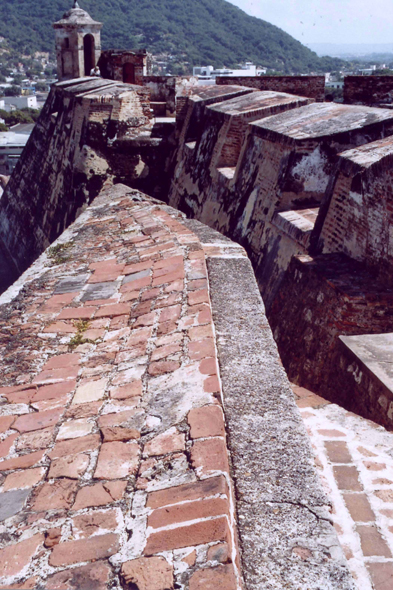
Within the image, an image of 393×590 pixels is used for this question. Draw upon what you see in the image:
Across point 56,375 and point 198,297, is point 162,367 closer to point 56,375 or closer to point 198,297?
point 56,375

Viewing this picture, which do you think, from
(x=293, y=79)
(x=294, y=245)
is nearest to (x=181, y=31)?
(x=293, y=79)

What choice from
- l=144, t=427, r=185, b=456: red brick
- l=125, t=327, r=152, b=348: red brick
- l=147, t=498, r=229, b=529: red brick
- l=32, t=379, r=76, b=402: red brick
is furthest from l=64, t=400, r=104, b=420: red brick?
l=147, t=498, r=229, b=529: red brick

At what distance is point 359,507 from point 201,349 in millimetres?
975

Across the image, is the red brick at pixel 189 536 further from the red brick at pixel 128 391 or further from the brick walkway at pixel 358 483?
the brick walkway at pixel 358 483

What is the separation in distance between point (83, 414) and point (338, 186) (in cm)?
419

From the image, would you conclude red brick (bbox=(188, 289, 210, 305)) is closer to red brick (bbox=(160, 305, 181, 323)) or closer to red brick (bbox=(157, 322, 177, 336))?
red brick (bbox=(160, 305, 181, 323))

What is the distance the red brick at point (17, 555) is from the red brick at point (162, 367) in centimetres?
88

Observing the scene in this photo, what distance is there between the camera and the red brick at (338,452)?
9.40 feet

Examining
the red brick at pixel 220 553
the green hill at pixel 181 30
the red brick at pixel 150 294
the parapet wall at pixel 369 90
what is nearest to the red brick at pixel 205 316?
the red brick at pixel 150 294

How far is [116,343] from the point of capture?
273 cm

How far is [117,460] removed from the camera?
Result: 6.20ft

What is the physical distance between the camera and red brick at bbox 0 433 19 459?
2064mm

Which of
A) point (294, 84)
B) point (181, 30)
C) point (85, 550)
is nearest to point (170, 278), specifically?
point (85, 550)

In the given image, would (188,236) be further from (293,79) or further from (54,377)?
(293,79)
